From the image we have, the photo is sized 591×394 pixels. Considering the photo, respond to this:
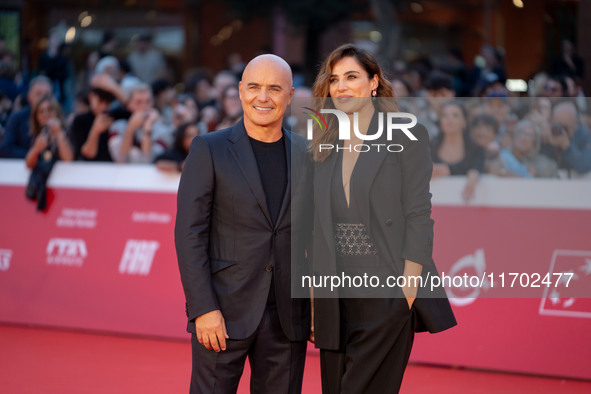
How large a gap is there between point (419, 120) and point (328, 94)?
7.54 ft

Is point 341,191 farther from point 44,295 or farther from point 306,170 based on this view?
point 44,295

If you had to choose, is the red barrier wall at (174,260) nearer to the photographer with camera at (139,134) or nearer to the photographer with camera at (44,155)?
the photographer with camera at (44,155)

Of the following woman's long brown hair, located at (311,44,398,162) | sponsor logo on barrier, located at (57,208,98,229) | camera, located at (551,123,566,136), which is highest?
woman's long brown hair, located at (311,44,398,162)

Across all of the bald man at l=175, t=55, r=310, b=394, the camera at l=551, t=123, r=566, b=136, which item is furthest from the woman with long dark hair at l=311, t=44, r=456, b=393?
the camera at l=551, t=123, r=566, b=136

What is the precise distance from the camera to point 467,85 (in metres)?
10.5

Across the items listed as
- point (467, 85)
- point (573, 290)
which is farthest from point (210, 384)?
point (467, 85)

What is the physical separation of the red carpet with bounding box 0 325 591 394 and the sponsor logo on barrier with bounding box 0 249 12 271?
764 mm

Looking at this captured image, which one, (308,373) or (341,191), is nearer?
(341,191)

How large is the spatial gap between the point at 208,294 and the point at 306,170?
0.70m

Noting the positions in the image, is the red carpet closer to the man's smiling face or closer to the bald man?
the bald man

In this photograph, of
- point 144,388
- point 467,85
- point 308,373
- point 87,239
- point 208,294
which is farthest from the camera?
point 467,85

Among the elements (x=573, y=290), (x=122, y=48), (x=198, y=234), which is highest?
(x=122, y=48)

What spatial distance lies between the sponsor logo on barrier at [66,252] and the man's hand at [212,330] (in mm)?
3588

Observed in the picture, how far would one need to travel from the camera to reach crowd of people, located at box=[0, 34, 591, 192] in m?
5.79
